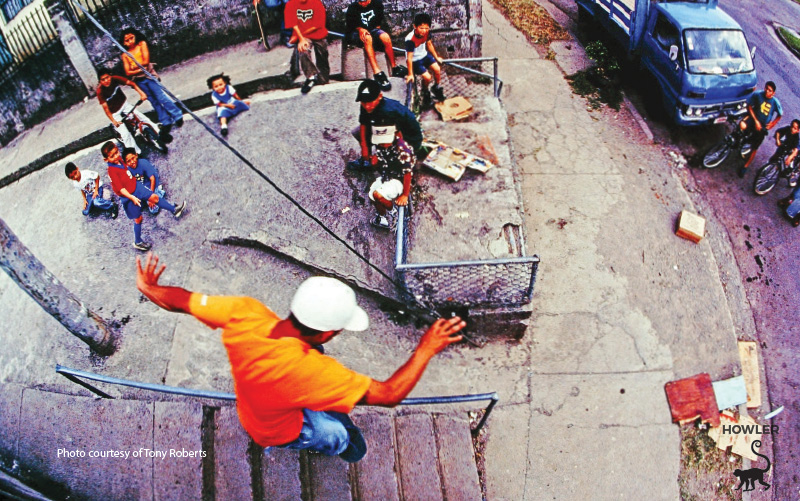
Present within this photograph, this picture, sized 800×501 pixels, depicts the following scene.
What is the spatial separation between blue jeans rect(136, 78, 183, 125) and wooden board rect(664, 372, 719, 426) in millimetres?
7530

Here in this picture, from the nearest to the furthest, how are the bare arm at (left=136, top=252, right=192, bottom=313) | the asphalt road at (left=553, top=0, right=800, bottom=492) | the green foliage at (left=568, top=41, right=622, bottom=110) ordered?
the bare arm at (left=136, top=252, right=192, bottom=313), the asphalt road at (left=553, top=0, right=800, bottom=492), the green foliage at (left=568, top=41, right=622, bottom=110)

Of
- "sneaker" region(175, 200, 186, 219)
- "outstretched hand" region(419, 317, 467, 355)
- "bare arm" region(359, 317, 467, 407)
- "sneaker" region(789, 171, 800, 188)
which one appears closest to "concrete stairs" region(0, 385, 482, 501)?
"bare arm" region(359, 317, 467, 407)

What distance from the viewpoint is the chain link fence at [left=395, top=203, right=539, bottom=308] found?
15.5 feet

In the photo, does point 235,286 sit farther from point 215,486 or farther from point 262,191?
point 215,486

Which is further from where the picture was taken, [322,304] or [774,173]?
[774,173]

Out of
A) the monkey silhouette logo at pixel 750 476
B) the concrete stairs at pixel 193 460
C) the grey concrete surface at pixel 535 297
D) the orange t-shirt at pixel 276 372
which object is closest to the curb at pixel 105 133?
the grey concrete surface at pixel 535 297

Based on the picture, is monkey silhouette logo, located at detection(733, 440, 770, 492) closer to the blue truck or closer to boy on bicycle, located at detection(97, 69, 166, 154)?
the blue truck

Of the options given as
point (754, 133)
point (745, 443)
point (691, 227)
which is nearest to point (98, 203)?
point (691, 227)

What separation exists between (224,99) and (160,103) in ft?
3.18

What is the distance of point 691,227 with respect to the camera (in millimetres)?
6531

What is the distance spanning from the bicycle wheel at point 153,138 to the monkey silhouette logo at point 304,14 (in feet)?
8.81

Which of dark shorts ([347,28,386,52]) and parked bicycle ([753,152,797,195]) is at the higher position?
dark shorts ([347,28,386,52])

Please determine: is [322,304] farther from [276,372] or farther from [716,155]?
[716,155]

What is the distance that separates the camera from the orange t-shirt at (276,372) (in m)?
2.52
